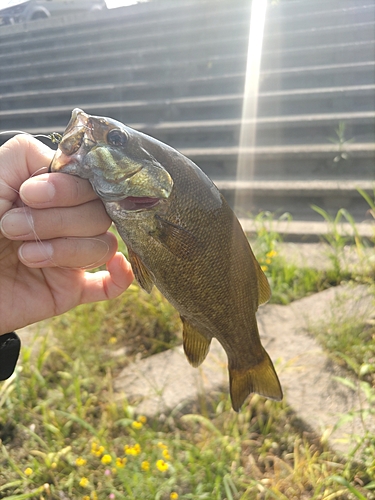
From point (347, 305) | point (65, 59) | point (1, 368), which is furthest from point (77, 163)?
point (65, 59)

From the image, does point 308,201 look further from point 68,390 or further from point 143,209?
point 143,209

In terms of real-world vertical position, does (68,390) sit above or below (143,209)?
below

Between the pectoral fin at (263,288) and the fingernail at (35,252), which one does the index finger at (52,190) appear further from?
the pectoral fin at (263,288)

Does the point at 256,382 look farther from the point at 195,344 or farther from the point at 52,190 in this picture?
the point at 52,190

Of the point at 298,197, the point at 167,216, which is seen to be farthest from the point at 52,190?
the point at 298,197

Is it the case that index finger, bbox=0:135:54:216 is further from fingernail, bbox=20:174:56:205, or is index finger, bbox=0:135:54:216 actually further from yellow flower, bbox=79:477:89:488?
yellow flower, bbox=79:477:89:488

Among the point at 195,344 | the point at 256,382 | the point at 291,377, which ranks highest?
the point at 195,344
